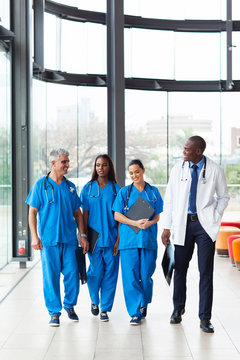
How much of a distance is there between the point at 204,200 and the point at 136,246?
0.73 metres

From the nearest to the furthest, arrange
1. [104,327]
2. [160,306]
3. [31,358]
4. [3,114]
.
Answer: [31,358] < [104,327] < [160,306] < [3,114]

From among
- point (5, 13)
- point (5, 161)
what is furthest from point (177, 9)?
point (5, 161)

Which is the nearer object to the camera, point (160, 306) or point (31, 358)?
point (31, 358)

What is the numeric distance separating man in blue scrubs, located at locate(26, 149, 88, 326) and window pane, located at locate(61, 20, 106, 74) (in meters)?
8.22

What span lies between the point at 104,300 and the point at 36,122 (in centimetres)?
445

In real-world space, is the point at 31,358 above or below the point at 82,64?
below

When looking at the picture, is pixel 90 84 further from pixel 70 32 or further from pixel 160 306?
pixel 160 306

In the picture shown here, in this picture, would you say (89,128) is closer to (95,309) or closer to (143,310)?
(95,309)

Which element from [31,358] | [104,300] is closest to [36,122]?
[104,300]

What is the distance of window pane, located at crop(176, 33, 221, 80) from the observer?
1513 centimetres

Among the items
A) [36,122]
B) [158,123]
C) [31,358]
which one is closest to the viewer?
[31,358]

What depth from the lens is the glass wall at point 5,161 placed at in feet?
26.0

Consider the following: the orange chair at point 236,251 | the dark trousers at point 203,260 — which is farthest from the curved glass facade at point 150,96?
the dark trousers at point 203,260

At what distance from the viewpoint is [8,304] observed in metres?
6.14
